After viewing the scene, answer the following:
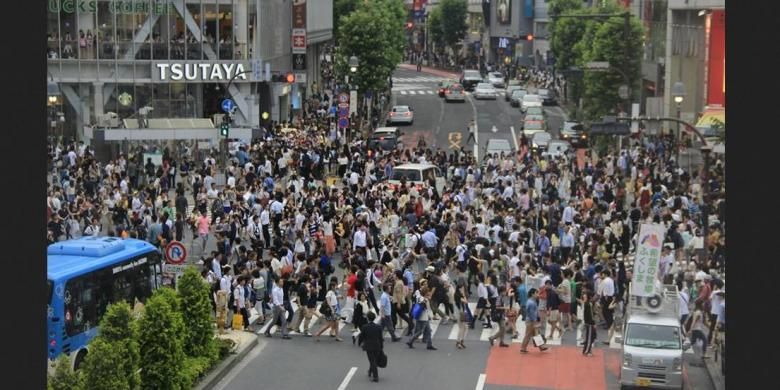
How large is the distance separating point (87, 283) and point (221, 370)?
2926 mm

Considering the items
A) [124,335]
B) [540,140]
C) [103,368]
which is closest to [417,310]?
[124,335]

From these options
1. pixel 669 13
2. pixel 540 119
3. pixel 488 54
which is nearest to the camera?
pixel 669 13

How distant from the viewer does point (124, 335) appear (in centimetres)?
1886

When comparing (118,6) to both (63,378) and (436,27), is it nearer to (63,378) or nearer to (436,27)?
(63,378)

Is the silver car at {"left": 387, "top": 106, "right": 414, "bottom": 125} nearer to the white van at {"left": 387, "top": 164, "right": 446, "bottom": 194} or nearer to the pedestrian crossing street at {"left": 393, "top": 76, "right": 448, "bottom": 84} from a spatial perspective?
the white van at {"left": 387, "top": 164, "right": 446, "bottom": 194}

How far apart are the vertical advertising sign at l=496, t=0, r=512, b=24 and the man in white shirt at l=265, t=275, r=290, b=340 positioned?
102m

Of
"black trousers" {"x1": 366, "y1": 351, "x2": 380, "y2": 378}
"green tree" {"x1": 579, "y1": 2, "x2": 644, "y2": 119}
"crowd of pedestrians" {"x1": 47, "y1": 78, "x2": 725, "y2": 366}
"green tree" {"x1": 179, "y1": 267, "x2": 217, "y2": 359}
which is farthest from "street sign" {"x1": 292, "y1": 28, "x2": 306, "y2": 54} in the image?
"black trousers" {"x1": 366, "y1": 351, "x2": 380, "y2": 378}

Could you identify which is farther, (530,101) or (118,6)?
(530,101)

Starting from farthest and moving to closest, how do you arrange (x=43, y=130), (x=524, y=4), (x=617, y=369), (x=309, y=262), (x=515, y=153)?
1. (x=524, y=4)
2. (x=515, y=153)
3. (x=309, y=262)
4. (x=617, y=369)
5. (x=43, y=130)

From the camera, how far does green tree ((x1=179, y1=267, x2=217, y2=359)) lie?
2191cm

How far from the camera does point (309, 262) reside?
28.2 metres

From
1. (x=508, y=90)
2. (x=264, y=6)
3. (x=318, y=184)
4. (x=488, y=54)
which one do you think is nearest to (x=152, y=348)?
(x=318, y=184)

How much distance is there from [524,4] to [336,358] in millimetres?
101769

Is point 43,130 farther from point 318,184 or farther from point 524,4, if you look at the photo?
point 524,4
